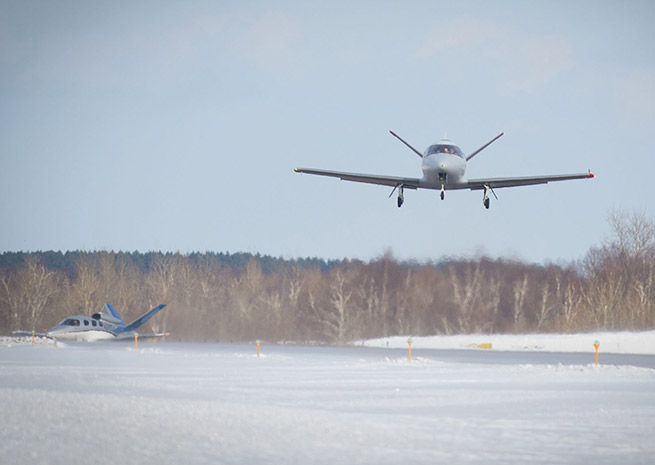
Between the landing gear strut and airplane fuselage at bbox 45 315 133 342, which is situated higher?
the landing gear strut

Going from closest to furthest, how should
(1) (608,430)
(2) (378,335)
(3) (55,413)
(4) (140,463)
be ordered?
1. (4) (140,463)
2. (1) (608,430)
3. (3) (55,413)
4. (2) (378,335)

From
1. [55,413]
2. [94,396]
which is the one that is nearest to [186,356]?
[94,396]

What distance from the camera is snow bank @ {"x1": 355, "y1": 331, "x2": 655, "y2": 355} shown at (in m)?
53.6

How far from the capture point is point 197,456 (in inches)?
528

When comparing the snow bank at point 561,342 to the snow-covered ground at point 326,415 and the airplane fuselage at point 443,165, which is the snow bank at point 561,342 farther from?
the airplane fuselage at point 443,165

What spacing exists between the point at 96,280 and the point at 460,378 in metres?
75.4

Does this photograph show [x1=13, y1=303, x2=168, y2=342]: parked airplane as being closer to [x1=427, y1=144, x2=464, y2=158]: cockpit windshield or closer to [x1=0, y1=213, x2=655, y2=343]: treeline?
[x1=0, y1=213, x2=655, y2=343]: treeline

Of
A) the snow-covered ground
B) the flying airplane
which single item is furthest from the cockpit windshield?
the snow-covered ground

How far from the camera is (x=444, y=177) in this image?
31.9 metres

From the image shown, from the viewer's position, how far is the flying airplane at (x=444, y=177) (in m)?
31.6

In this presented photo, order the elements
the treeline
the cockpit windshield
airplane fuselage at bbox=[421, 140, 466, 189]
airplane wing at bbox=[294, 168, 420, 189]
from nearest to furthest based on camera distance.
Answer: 1. airplane fuselage at bbox=[421, 140, 466, 189]
2. the cockpit windshield
3. airplane wing at bbox=[294, 168, 420, 189]
4. the treeline

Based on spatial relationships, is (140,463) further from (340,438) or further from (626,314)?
(626,314)

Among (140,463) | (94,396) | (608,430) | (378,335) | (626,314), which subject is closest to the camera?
(140,463)

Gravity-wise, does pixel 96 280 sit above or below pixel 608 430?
above
